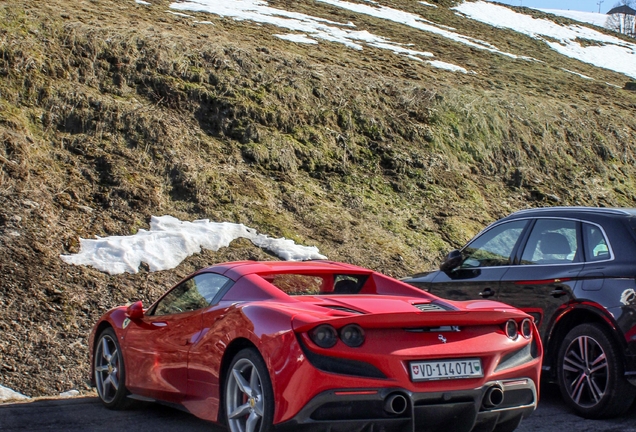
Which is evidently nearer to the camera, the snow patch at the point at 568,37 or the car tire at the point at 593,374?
the car tire at the point at 593,374

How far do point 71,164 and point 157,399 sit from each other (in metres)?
6.85

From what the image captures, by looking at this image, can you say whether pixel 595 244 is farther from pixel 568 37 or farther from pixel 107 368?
pixel 568 37

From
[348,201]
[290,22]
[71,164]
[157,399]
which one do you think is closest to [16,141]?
[71,164]

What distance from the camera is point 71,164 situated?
11805mm

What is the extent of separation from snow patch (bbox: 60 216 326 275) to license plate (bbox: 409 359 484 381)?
601 cm

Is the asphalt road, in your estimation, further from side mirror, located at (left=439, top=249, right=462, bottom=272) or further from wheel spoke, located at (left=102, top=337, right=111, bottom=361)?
side mirror, located at (left=439, top=249, right=462, bottom=272)

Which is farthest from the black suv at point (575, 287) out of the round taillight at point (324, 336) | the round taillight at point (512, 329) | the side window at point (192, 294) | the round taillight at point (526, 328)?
the side window at point (192, 294)

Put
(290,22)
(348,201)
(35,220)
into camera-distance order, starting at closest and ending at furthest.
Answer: (35,220) → (348,201) → (290,22)

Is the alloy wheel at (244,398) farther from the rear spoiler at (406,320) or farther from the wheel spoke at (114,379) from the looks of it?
the wheel spoke at (114,379)

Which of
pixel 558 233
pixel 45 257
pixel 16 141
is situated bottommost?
pixel 45 257

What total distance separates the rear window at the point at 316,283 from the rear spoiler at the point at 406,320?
3.00 ft

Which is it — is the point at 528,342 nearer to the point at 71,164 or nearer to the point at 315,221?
the point at 315,221

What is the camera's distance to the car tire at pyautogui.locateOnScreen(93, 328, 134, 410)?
6.40m

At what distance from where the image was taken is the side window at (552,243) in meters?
6.67
